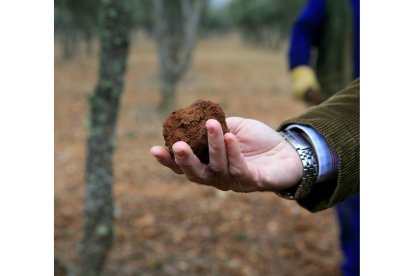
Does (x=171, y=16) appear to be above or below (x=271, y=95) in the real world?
above

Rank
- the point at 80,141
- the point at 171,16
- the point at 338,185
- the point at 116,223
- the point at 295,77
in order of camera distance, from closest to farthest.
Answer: the point at 338,185
the point at 295,77
the point at 116,223
the point at 80,141
the point at 171,16

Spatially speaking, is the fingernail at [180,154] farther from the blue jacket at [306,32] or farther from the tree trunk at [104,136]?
the blue jacket at [306,32]

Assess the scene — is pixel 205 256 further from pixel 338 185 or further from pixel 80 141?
pixel 80 141

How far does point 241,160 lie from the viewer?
4.27 ft

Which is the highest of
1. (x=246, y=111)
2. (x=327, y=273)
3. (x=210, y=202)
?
(x=246, y=111)

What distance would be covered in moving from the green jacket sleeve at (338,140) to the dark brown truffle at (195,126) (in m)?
0.36

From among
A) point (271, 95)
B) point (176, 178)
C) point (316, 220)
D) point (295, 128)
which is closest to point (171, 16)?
point (271, 95)

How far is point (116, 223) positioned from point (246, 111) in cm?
609

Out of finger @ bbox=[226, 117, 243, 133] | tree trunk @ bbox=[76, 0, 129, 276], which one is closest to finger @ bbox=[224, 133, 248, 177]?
finger @ bbox=[226, 117, 243, 133]

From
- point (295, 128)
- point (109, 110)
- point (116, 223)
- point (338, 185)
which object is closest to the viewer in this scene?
point (338, 185)

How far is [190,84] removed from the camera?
14.6 m

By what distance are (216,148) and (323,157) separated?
0.47 m

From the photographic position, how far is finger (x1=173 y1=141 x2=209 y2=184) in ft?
4.13

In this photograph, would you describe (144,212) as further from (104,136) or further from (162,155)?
(162,155)
